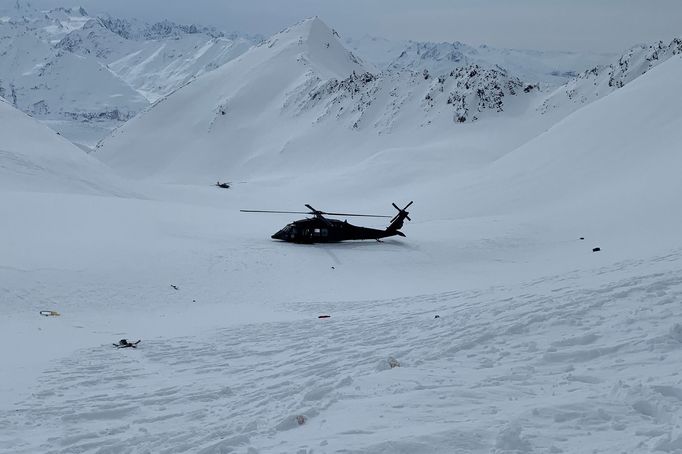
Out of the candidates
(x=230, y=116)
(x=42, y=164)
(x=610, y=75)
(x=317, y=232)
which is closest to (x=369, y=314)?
(x=317, y=232)

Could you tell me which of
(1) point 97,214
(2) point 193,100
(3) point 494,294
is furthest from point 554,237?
(2) point 193,100

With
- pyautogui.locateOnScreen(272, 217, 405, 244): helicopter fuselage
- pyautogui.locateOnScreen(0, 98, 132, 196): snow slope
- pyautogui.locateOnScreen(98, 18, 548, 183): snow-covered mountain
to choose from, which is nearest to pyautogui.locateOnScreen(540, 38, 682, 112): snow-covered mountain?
pyautogui.locateOnScreen(98, 18, 548, 183): snow-covered mountain

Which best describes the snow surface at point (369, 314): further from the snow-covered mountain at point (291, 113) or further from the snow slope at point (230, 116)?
the snow slope at point (230, 116)

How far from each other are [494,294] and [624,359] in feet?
26.0

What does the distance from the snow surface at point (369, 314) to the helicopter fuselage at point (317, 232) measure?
733mm

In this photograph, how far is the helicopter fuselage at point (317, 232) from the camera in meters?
28.1

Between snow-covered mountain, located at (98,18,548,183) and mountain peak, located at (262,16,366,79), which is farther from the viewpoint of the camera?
mountain peak, located at (262,16,366,79)

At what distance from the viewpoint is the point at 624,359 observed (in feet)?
32.7

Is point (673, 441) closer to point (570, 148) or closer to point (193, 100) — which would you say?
point (570, 148)

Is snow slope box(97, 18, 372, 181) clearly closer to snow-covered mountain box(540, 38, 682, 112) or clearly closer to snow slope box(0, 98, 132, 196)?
snow-covered mountain box(540, 38, 682, 112)

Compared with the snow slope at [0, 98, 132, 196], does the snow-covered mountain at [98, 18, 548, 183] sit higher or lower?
higher

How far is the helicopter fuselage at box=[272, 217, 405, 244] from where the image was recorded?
28.1 m

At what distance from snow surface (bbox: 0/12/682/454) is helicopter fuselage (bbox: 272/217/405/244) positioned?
2.41 feet

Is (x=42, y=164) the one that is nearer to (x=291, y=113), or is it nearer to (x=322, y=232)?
(x=322, y=232)
